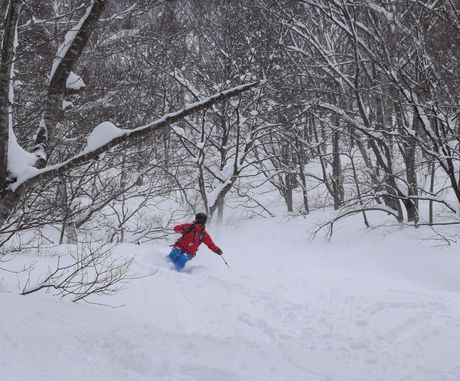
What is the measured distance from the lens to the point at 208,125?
20.7 m

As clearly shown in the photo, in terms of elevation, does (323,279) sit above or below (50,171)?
below

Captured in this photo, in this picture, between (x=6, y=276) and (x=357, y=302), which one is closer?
(x=6, y=276)

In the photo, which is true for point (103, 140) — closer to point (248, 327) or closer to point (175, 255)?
point (248, 327)

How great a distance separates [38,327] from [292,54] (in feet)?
45.7

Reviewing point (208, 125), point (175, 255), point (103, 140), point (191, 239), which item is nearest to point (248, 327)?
point (103, 140)

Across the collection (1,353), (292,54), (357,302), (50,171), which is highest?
(292,54)

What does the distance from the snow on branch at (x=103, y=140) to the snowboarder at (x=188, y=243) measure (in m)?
6.02

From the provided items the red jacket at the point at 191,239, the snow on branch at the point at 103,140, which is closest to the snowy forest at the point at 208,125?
the snow on branch at the point at 103,140

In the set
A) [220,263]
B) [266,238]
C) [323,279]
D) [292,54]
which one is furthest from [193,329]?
[292,54]

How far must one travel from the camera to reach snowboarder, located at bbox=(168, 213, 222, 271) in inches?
366

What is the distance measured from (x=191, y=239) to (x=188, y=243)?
12 cm

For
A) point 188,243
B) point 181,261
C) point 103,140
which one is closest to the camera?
point 103,140

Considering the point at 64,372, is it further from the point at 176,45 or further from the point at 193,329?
the point at 176,45

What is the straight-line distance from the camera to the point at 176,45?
15.7 m
